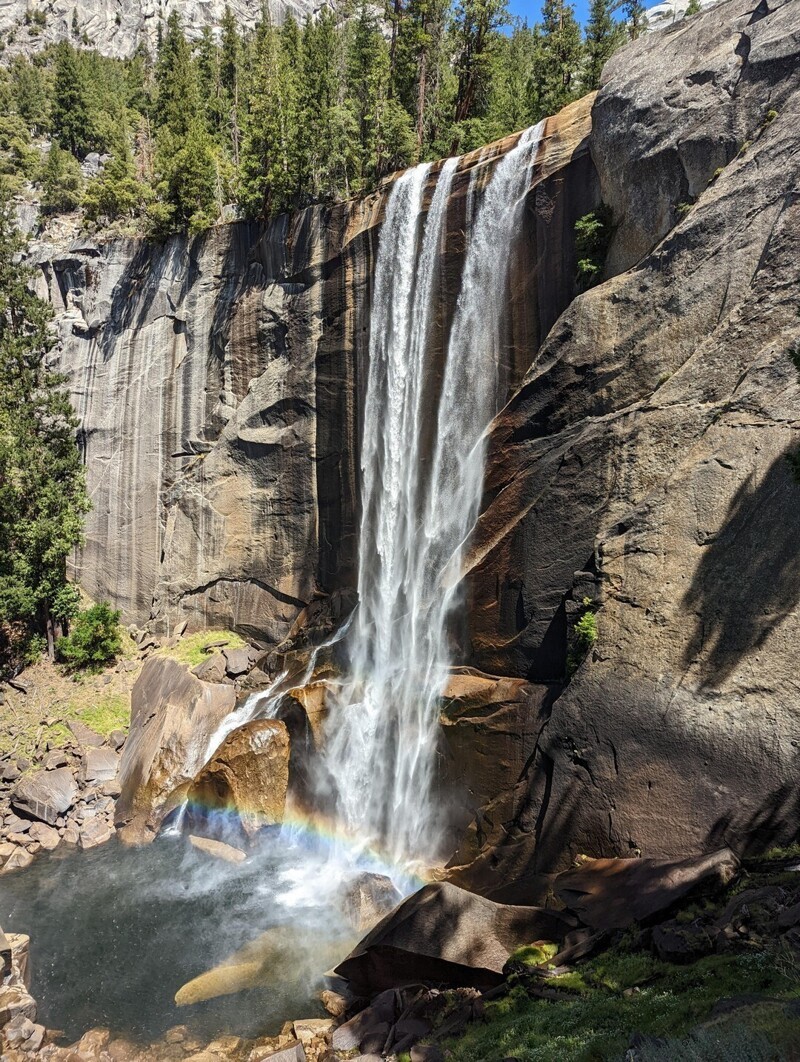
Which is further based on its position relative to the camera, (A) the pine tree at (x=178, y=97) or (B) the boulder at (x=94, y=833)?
(A) the pine tree at (x=178, y=97)

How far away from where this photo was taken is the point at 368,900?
594 inches

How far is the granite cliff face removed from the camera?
11.3 m

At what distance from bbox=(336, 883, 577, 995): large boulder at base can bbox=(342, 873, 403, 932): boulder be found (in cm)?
266

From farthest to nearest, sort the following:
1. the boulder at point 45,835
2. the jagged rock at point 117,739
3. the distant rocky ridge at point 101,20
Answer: the distant rocky ridge at point 101,20
the jagged rock at point 117,739
the boulder at point 45,835

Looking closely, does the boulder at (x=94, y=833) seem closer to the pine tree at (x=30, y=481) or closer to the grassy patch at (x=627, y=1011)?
the pine tree at (x=30, y=481)

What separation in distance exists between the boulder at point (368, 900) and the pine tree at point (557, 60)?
32568 millimetres

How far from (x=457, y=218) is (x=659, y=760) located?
18304 mm

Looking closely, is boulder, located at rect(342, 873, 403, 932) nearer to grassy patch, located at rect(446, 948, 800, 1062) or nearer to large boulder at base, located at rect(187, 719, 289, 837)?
large boulder at base, located at rect(187, 719, 289, 837)

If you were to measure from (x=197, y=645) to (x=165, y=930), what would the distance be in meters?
13.8

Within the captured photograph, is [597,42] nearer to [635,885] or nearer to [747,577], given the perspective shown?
[747,577]

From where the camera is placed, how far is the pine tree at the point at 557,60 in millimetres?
31078

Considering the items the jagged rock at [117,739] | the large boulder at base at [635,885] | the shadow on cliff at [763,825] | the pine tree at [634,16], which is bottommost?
the jagged rock at [117,739]

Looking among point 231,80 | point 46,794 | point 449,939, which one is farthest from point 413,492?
point 231,80

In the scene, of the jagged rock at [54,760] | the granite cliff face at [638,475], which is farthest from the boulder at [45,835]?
the granite cliff face at [638,475]
